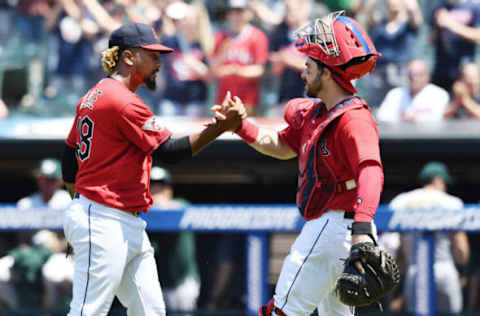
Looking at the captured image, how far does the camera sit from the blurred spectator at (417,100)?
7.44m

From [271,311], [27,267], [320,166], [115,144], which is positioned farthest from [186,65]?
[271,311]

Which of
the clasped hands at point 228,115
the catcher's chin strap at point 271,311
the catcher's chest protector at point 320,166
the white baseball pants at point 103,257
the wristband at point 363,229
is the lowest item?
the catcher's chin strap at point 271,311

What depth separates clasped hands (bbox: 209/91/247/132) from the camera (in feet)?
13.4

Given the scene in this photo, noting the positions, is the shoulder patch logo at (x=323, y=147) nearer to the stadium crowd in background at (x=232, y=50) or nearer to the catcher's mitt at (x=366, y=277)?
the catcher's mitt at (x=366, y=277)

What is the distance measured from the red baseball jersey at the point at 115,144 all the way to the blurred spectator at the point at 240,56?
143 inches

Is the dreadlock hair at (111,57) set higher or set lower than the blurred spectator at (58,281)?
higher

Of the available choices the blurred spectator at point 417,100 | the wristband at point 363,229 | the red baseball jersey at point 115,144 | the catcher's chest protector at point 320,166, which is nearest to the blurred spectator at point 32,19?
the blurred spectator at point 417,100

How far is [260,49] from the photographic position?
7637 millimetres

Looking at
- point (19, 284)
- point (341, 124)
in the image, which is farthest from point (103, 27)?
point (341, 124)

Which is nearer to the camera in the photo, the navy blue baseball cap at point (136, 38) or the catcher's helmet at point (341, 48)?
the catcher's helmet at point (341, 48)

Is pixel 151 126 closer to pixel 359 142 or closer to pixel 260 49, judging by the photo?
pixel 359 142

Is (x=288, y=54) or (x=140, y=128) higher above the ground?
(x=288, y=54)

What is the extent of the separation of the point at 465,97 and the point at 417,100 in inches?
17.2

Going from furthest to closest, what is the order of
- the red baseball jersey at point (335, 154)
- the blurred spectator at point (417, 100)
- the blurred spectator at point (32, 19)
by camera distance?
the blurred spectator at point (32, 19) < the blurred spectator at point (417, 100) < the red baseball jersey at point (335, 154)
